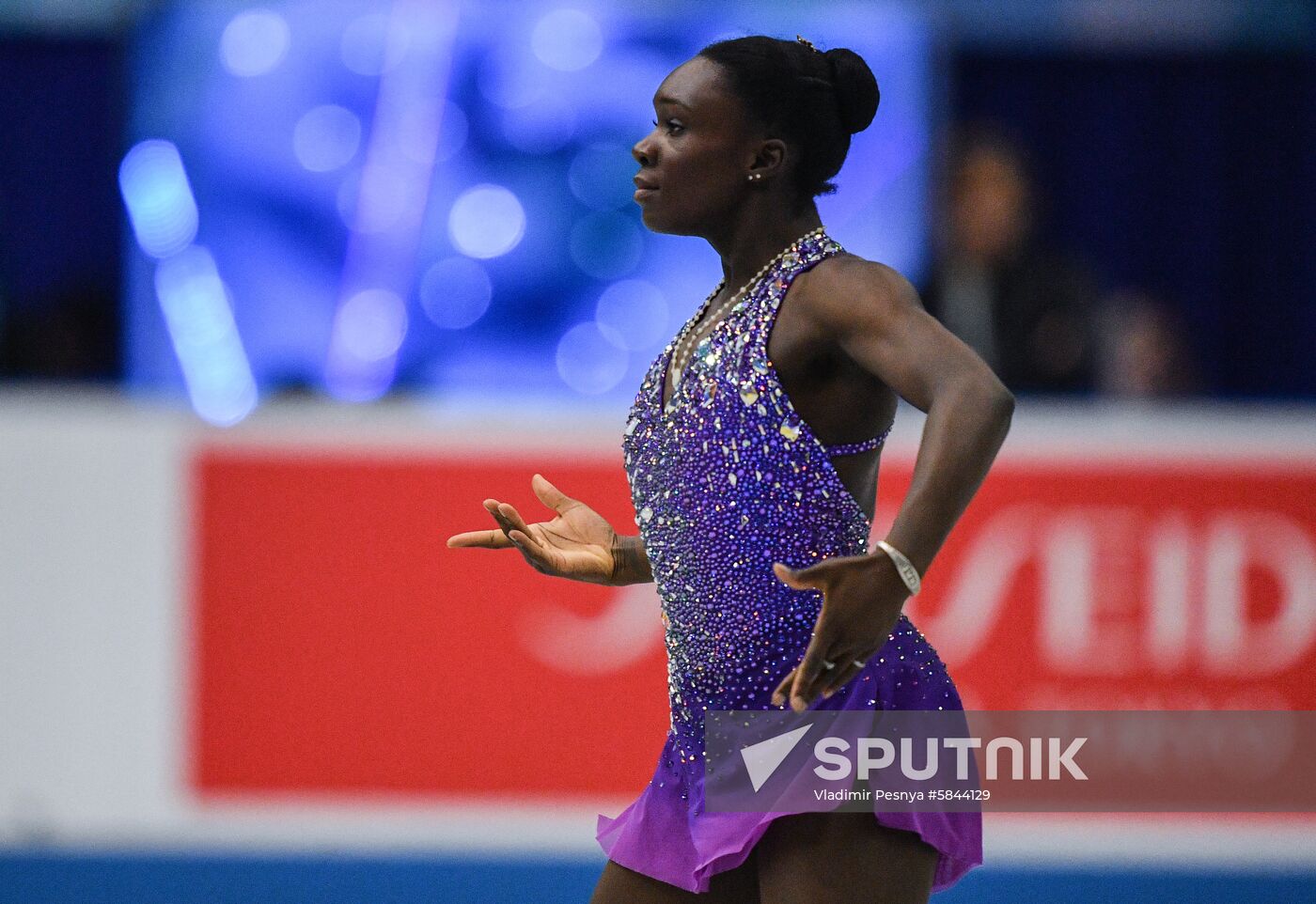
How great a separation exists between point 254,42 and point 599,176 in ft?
5.05

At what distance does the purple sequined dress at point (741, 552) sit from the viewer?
1.95m

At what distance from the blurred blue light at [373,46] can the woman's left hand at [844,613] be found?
18.3ft

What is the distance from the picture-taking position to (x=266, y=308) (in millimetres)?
6699

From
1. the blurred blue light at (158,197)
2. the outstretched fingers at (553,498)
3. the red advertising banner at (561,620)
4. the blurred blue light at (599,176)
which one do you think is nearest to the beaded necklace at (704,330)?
the outstretched fingers at (553,498)

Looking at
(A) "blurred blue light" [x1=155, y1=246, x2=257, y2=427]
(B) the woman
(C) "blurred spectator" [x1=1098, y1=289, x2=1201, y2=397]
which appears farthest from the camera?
(A) "blurred blue light" [x1=155, y1=246, x2=257, y2=427]

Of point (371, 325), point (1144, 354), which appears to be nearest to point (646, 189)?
point (1144, 354)

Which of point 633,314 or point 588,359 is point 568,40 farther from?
point 588,359

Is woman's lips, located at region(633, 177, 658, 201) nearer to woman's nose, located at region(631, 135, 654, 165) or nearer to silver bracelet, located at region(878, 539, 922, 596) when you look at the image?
woman's nose, located at region(631, 135, 654, 165)

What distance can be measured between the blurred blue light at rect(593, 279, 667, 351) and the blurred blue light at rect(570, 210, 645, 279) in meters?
0.08

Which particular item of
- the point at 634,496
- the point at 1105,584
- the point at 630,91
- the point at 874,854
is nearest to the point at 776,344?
the point at 634,496

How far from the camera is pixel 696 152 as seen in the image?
6.61 feet

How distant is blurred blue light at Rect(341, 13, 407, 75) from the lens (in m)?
6.80

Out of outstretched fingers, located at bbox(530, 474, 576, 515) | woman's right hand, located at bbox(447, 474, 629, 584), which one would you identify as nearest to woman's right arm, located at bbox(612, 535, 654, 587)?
woman's right hand, located at bbox(447, 474, 629, 584)

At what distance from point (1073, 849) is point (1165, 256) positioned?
3.97 m
